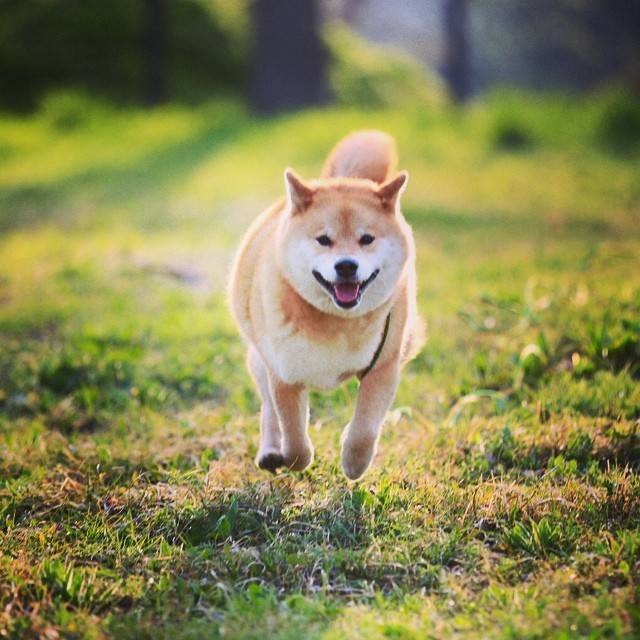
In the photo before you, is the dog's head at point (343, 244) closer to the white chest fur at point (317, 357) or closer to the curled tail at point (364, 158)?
the white chest fur at point (317, 357)

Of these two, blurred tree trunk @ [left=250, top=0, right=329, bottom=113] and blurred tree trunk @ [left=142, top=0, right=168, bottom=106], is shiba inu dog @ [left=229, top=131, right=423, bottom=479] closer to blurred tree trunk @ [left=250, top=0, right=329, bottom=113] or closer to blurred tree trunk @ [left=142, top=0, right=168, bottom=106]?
blurred tree trunk @ [left=250, top=0, right=329, bottom=113]

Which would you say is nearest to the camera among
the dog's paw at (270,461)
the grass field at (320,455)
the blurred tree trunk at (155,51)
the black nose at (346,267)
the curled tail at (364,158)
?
the grass field at (320,455)

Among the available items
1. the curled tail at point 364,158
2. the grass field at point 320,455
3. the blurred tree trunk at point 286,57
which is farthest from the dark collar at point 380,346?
the blurred tree trunk at point 286,57

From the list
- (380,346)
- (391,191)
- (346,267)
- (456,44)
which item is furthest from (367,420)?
(456,44)

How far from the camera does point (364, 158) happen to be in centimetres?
414

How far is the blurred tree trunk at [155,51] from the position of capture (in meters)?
15.3

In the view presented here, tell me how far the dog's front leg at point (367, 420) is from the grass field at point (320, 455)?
0.43ft

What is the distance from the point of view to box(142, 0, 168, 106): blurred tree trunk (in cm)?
1529

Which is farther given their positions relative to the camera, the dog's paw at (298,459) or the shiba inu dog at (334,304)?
the dog's paw at (298,459)

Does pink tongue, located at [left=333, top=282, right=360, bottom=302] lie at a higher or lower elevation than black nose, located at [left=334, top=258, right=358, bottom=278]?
lower

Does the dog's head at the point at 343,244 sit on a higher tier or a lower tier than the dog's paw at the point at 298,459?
higher

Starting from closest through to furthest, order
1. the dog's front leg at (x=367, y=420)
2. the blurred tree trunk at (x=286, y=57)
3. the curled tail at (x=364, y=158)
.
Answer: the dog's front leg at (x=367, y=420)
the curled tail at (x=364, y=158)
the blurred tree trunk at (x=286, y=57)

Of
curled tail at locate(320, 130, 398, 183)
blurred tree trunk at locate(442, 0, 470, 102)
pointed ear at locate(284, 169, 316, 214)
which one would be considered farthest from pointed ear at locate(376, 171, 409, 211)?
blurred tree trunk at locate(442, 0, 470, 102)

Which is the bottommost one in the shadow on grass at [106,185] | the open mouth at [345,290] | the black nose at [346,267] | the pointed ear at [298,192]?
the shadow on grass at [106,185]
